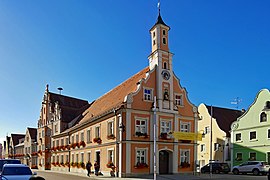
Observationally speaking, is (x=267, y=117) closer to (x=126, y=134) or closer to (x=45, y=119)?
(x=126, y=134)

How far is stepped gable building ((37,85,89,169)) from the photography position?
5316 centimetres

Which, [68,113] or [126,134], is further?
[68,113]

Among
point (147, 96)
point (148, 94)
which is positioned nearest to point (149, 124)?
point (147, 96)

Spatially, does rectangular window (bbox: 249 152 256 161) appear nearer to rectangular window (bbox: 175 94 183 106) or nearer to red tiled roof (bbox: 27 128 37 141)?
rectangular window (bbox: 175 94 183 106)

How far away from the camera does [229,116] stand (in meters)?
56.5

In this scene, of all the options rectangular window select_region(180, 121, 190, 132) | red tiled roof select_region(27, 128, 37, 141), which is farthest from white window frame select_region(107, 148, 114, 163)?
red tiled roof select_region(27, 128, 37, 141)

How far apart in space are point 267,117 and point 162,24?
63.3 feet

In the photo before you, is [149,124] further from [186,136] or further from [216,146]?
[216,146]

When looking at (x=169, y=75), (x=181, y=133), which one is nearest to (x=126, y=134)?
(x=181, y=133)

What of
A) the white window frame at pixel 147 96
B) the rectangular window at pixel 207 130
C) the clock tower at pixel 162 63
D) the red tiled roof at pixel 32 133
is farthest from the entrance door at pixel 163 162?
the red tiled roof at pixel 32 133

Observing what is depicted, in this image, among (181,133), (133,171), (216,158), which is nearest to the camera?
(133,171)

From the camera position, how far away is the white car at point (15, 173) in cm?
1555

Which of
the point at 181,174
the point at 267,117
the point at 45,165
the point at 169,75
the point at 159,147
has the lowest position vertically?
the point at 45,165

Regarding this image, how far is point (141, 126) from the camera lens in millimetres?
31594
